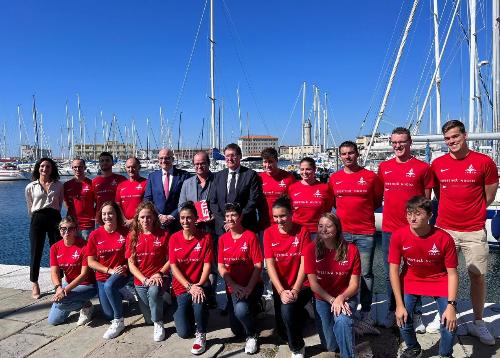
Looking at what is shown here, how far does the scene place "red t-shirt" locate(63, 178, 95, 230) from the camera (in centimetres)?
587

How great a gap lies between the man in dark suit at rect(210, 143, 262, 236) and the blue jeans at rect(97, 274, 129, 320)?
1.37m

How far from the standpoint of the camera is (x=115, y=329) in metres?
4.36

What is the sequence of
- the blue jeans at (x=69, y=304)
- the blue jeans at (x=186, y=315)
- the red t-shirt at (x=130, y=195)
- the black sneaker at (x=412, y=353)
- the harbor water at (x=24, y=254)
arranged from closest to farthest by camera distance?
the black sneaker at (x=412, y=353) → the blue jeans at (x=186, y=315) → the blue jeans at (x=69, y=304) → the red t-shirt at (x=130, y=195) → the harbor water at (x=24, y=254)

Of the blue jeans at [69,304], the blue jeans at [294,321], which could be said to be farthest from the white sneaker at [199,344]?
the blue jeans at [69,304]

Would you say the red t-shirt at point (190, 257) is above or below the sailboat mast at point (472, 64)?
below

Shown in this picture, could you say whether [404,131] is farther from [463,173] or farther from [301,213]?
[301,213]

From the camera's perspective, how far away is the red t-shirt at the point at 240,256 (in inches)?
163

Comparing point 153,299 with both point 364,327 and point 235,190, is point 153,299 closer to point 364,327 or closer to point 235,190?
point 235,190

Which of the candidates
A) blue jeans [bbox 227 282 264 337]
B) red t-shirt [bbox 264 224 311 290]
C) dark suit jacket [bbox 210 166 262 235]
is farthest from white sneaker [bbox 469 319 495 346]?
dark suit jacket [bbox 210 166 262 235]

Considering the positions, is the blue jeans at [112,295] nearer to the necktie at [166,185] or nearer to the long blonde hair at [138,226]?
the long blonde hair at [138,226]

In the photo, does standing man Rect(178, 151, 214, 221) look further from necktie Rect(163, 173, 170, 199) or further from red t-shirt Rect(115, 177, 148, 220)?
red t-shirt Rect(115, 177, 148, 220)

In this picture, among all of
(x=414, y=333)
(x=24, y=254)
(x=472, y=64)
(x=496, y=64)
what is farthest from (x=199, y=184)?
(x=472, y=64)

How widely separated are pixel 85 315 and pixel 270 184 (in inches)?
115

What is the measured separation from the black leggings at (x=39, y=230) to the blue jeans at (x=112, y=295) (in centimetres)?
163
